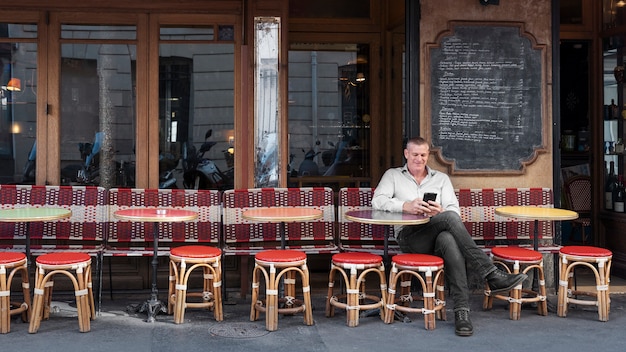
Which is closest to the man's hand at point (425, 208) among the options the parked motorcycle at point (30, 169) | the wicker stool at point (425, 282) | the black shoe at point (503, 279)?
the wicker stool at point (425, 282)

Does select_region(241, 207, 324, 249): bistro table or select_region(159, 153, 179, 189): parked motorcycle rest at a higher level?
select_region(159, 153, 179, 189): parked motorcycle

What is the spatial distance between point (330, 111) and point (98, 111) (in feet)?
10.4

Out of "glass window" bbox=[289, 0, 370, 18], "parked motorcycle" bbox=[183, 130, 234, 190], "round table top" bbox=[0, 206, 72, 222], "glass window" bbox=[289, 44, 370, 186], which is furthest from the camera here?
"glass window" bbox=[289, 44, 370, 186]

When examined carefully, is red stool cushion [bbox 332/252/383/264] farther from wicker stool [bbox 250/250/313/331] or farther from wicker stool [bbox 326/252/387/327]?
wicker stool [bbox 250/250/313/331]

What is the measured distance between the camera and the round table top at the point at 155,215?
5.67m

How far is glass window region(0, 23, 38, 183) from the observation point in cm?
694

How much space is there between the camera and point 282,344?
528 centimetres

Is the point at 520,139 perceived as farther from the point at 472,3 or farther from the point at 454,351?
the point at 454,351

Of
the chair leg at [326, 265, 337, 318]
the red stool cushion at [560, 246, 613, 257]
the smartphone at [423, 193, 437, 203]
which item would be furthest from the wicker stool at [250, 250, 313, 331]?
the red stool cushion at [560, 246, 613, 257]

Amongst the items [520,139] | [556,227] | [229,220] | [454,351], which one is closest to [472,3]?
[520,139]

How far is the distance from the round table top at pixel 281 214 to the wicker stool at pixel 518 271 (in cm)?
159

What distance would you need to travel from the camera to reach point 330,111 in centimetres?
927

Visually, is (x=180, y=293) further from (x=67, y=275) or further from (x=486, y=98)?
(x=486, y=98)

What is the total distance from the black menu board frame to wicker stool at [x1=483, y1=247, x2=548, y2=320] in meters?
1.11
